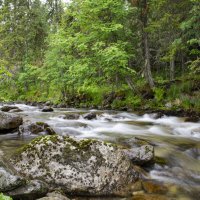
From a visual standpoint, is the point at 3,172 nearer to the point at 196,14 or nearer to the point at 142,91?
the point at 196,14

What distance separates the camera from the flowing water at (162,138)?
5785 millimetres

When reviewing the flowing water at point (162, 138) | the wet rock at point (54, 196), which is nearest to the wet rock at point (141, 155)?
the flowing water at point (162, 138)

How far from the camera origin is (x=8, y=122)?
386 inches

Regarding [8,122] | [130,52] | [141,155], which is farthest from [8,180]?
[130,52]

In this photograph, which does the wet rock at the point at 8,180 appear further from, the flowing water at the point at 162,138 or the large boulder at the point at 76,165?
the flowing water at the point at 162,138

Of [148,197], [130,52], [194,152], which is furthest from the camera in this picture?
[130,52]

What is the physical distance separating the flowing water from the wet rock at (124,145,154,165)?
0.21 metres

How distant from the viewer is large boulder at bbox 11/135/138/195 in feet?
16.1

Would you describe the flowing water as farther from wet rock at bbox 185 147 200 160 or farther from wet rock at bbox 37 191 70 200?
Answer: wet rock at bbox 37 191 70 200

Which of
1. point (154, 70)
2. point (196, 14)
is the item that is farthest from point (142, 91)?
point (154, 70)

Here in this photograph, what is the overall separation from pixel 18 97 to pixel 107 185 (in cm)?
3270

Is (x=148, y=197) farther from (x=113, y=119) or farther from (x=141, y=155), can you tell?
(x=113, y=119)

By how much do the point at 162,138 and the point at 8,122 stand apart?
566cm

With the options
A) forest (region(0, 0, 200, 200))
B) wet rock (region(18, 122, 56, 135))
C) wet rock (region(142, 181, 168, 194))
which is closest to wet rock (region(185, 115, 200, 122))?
forest (region(0, 0, 200, 200))
